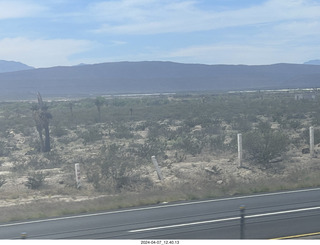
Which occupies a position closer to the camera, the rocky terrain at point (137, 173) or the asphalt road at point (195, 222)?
the asphalt road at point (195, 222)

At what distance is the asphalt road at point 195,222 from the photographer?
871cm

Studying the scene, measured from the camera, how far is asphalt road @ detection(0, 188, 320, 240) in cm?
871

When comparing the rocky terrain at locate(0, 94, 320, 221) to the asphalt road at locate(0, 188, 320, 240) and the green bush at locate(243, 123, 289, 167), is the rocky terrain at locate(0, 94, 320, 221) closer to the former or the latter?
the green bush at locate(243, 123, 289, 167)

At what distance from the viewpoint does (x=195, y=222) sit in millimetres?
9688

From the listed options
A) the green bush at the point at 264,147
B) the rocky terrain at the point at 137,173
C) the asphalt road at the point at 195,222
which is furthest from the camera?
the green bush at the point at 264,147

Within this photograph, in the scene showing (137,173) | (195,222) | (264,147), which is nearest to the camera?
(195,222)

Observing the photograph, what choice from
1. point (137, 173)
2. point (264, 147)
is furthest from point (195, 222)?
point (264, 147)

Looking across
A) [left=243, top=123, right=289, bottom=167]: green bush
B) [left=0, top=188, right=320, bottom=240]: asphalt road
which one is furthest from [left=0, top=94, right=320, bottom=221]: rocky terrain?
[left=0, top=188, right=320, bottom=240]: asphalt road

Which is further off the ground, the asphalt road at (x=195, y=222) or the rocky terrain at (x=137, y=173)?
the asphalt road at (x=195, y=222)

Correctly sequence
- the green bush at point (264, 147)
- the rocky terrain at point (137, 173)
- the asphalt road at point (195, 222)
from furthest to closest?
the green bush at point (264, 147) → the rocky terrain at point (137, 173) → the asphalt road at point (195, 222)

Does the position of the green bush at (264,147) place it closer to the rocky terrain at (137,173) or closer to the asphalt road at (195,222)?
the rocky terrain at (137,173)

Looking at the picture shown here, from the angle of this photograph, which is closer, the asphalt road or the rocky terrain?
the asphalt road

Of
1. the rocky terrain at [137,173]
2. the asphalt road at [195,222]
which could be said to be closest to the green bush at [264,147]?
the rocky terrain at [137,173]

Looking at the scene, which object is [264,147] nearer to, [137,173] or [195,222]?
[137,173]
